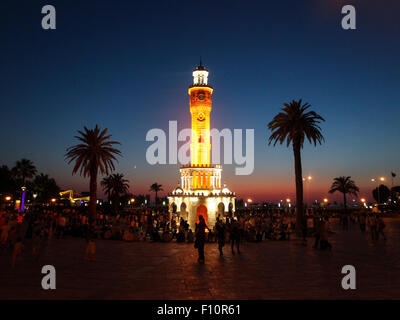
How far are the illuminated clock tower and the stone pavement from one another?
47.0 m

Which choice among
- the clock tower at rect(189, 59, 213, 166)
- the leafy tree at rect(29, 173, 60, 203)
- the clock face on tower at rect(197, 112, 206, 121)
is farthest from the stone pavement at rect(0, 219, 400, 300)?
the leafy tree at rect(29, 173, 60, 203)

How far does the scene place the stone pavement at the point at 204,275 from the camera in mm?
8508

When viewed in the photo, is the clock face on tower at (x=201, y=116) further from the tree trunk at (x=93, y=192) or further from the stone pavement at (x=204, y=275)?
the stone pavement at (x=204, y=275)

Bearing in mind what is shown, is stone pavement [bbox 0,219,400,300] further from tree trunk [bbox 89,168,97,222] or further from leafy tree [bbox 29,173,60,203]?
leafy tree [bbox 29,173,60,203]

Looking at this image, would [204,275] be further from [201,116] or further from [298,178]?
[201,116]

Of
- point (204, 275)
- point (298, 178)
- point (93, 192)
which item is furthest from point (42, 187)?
point (204, 275)

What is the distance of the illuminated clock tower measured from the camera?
210 feet

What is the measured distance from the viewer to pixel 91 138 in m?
34.7

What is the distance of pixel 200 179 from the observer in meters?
67.9

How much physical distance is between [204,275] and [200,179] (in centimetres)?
5700
